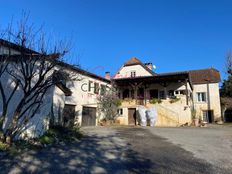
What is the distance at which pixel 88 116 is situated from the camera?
2206 cm

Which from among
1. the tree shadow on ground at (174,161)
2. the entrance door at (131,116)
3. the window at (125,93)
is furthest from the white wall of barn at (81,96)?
the tree shadow on ground at (174,161)

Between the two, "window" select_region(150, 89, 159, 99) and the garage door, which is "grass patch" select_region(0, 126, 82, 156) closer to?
the garage door

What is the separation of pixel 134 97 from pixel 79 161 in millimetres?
20129

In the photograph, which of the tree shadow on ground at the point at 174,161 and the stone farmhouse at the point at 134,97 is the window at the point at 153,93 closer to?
the stone farmhouse at the point at 134,97

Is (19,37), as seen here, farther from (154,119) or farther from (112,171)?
(154,119)

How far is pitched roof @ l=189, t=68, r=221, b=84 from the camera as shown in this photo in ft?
104

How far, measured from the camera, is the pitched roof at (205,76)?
31.6 meters

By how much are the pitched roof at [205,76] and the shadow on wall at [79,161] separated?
26.4 m

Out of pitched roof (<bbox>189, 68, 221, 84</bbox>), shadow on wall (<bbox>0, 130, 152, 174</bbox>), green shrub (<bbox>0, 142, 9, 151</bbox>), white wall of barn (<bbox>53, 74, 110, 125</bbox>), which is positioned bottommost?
shadow on wall (<bbox>0, 130, 152, 174</bbox>)

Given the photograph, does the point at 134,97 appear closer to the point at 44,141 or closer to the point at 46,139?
the point at 46,139

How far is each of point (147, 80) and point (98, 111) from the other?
7.15 m

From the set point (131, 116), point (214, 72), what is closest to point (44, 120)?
point (131, 116)

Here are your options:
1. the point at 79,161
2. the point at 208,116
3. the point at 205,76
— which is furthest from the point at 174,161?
the point at 205,76

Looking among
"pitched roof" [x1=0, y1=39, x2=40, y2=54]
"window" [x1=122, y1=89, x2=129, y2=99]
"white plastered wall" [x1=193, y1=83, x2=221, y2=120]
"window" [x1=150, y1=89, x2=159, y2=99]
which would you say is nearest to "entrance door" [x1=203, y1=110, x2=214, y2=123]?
"white plastered wall" [x1=193, y1=83, x2=221, y2=120]
